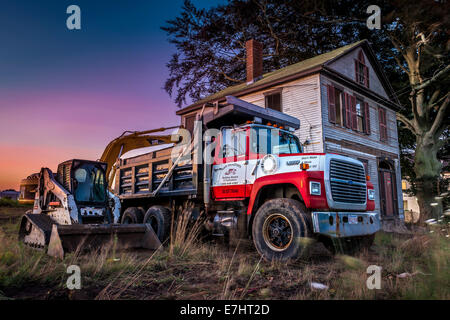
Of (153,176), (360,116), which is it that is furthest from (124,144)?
(360,116)

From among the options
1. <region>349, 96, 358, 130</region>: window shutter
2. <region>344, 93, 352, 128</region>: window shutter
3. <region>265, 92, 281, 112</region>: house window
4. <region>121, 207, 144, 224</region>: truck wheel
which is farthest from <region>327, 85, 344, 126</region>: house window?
<region>121, 207, 144, 224</region>: truck wheel

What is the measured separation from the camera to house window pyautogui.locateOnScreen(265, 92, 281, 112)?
1613cm

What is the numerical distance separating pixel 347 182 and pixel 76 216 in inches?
221

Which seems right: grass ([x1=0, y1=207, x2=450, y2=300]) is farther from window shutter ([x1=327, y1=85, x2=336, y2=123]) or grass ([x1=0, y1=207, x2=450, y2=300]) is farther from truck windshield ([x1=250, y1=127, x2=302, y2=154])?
window shutter ([x1=327, y1=85, x2=336, y2=123])

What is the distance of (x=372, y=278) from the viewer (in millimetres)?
4055

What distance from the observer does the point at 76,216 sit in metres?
6.96

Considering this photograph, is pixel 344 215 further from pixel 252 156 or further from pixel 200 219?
pixel 200 219

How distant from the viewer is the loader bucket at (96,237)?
5.55m

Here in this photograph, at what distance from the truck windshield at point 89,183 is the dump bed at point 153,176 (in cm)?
127

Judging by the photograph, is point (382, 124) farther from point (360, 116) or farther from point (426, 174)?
point (426, 174)

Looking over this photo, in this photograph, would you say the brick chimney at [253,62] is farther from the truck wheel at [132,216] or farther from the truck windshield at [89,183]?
the truck windshield at [89,183]

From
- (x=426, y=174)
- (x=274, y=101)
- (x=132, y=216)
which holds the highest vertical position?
(x=274, y=101)

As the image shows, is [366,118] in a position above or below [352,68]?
A: below

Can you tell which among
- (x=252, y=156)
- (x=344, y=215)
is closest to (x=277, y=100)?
(x=252, y=156)
